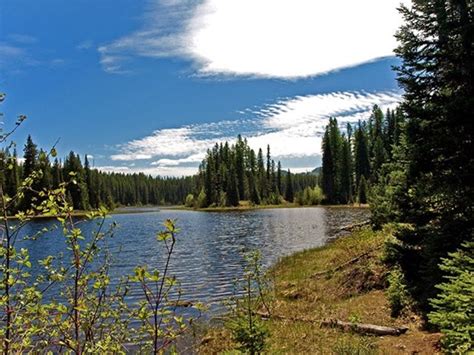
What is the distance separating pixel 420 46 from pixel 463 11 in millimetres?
1436

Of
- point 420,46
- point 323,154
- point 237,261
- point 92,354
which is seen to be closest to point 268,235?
point 237,261

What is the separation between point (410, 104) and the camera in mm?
12633

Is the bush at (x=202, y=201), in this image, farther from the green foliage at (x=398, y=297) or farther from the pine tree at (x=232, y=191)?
the green foliage at (x=398, y=297)

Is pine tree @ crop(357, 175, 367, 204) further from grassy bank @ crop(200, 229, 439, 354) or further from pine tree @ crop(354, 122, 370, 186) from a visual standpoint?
grassy bank @ crop(200, 229, 439, 354)

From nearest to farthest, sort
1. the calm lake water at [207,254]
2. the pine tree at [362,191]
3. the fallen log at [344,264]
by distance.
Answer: the fallen log at [344,264] < the calm lake water at [207,254] < the pine tree at [362,191]

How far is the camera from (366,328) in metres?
10.3

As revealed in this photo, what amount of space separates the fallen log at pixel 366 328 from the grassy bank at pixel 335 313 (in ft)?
0.64

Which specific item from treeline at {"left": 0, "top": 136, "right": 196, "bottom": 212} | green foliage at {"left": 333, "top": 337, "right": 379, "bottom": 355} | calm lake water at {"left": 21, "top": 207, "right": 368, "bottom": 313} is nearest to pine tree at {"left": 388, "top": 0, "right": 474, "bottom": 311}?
green foliage at {"left": 333, "top": 337, "right": 379, "bottom": 355}

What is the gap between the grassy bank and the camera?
906 cm

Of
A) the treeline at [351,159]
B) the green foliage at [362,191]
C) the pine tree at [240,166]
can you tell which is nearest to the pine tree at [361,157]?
the treeline at [351,159]

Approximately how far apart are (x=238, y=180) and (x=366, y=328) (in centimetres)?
11748

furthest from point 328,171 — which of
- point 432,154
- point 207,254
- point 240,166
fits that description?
point 432,154

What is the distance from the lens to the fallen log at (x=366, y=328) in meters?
9.98

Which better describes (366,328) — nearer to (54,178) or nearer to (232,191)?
(54,178)
